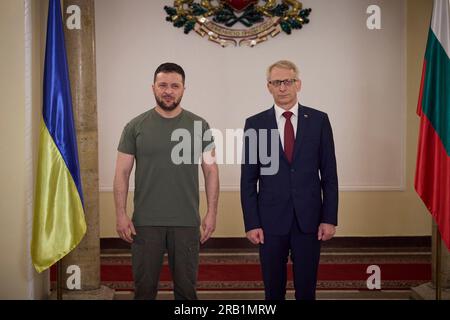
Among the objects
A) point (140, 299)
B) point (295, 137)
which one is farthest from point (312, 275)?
point (140, 299)

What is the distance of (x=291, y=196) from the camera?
3176 millimetres

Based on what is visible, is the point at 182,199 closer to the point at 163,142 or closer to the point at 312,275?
the point at 163,142

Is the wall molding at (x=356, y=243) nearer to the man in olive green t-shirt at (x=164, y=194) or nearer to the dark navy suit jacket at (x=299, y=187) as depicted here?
the man in olive green t-shirt at (x=164, y=194)

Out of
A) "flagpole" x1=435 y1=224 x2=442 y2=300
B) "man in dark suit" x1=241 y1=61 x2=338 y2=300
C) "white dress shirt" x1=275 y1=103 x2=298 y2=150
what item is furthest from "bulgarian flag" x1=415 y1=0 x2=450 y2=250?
"white dress shirt" x1=275 y1=103 x2=298 y2=150

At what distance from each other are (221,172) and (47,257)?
105 inches

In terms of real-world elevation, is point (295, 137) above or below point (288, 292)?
above

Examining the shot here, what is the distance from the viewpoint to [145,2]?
225 inches

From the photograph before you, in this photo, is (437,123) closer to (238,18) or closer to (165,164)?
(165,164)

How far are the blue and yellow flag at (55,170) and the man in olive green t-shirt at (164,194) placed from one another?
0.35 metres

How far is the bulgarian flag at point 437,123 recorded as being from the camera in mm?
3578

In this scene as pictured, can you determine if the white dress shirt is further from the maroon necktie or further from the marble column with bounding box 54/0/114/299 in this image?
the marble column with bounding box 54/0/114/299

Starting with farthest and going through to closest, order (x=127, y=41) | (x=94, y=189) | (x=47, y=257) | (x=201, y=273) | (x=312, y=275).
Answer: (x=127, y=41) < (x=201, y=273) < (x=94, y=189) < (x=47, y=257) < (x=312, y=275)

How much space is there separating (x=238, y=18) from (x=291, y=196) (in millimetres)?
3005

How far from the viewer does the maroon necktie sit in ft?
10.6
